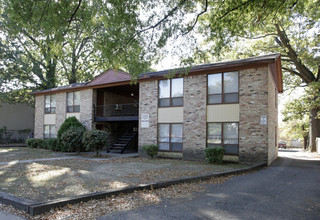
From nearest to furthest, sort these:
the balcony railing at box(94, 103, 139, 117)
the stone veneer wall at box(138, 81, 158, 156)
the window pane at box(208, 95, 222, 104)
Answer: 1. the window pane at box(208, 95, 222, 104)
2. the stone veneer wall at box(138, 81, 158, 156)
3. the balcony railing at box(94, 103, 139, 117)

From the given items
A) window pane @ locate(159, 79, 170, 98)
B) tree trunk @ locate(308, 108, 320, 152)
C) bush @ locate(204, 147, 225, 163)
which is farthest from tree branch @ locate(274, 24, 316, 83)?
bush @ locate(204, 147, 225, 163)

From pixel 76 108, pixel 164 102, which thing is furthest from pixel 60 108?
pixel 164 102

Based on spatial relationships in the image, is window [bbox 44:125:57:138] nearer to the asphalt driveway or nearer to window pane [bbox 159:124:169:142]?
window pane [bbox 159:124:169:142]

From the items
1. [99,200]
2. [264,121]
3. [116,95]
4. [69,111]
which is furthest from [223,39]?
[69,111]

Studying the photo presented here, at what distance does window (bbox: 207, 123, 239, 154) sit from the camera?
13.0 metres

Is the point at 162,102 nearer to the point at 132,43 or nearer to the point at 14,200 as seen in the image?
the point at 132,43

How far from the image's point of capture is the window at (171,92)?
15.1 metres

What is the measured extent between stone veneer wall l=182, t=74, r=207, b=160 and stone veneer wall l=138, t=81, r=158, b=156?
210 centimetres

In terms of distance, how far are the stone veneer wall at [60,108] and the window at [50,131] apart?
2.66ft

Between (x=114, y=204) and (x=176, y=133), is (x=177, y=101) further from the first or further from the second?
(x=114, y=204)

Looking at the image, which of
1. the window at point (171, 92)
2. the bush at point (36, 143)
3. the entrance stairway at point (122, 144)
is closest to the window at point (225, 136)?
the window at point (171, 92)

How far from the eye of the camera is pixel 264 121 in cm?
1215

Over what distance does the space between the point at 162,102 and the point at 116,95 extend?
7546mm

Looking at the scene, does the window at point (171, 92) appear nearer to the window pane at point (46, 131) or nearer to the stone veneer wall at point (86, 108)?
the stone veneer wall at point (86, 108)
